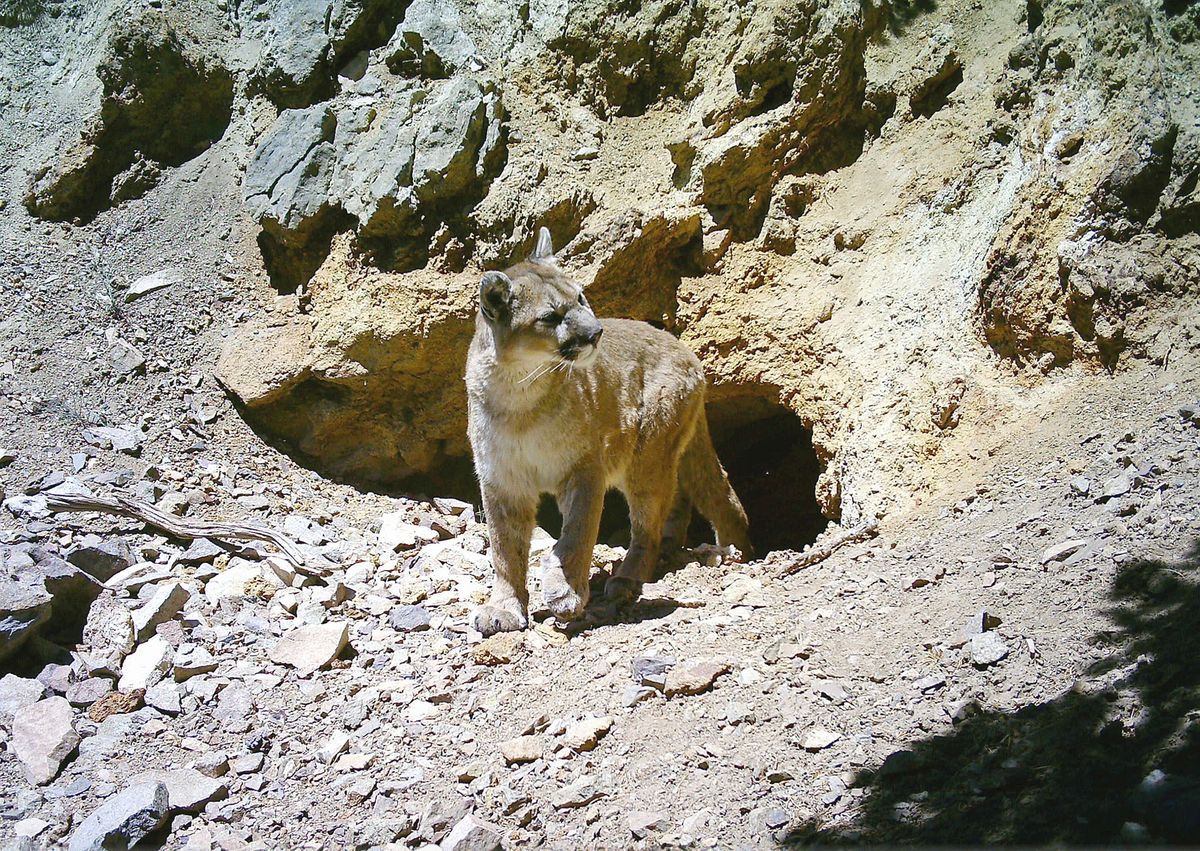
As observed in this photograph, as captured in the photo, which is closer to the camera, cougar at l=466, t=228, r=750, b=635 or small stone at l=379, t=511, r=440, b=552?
cougar at l=466, t=228, r=750, b=635

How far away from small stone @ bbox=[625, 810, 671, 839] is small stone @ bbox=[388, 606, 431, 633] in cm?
254

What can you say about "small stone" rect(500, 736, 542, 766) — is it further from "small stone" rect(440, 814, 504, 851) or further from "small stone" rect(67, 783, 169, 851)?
"small stone" rect(67, 783, 169, 851)

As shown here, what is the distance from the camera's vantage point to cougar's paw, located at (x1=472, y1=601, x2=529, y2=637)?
524cm

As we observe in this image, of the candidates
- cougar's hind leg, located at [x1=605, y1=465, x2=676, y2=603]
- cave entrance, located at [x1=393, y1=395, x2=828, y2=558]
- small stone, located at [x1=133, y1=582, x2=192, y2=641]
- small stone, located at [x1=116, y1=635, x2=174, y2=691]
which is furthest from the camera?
cave entrance, located at [x1=393, y1=395, x2=828, y2=558]

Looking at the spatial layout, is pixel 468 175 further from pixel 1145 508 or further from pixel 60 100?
pixel 1145 508

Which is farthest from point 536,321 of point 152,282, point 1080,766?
point 152,282

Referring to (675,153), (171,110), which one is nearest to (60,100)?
(171,110)

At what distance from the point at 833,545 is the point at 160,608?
13.3ft

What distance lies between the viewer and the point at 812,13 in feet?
23.0

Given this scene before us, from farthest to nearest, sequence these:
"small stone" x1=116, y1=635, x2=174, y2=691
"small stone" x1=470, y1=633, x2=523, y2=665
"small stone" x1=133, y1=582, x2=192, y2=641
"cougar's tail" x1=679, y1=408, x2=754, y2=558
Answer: "cougar's tail" x1=679, y1=408, x2=754, y2=558 < "small stone" x1=133, y1=582, x2=192, y2=641 < "small stone" x1=470, y1=633, x2=523, y2=665 < "small stone" x1=116, y1=635, x2=174, y2=691

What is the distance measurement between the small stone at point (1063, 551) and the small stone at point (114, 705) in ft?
14.5

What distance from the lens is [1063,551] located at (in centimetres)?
379

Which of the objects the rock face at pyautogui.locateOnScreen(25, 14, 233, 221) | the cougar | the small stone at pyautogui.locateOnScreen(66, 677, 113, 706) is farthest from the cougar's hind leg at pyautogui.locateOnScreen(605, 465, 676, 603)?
the rock face at pyautogui.locateOnScreen(25, 14, 233, 221)

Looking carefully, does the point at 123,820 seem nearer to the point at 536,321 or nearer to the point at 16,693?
the point at 16,693
